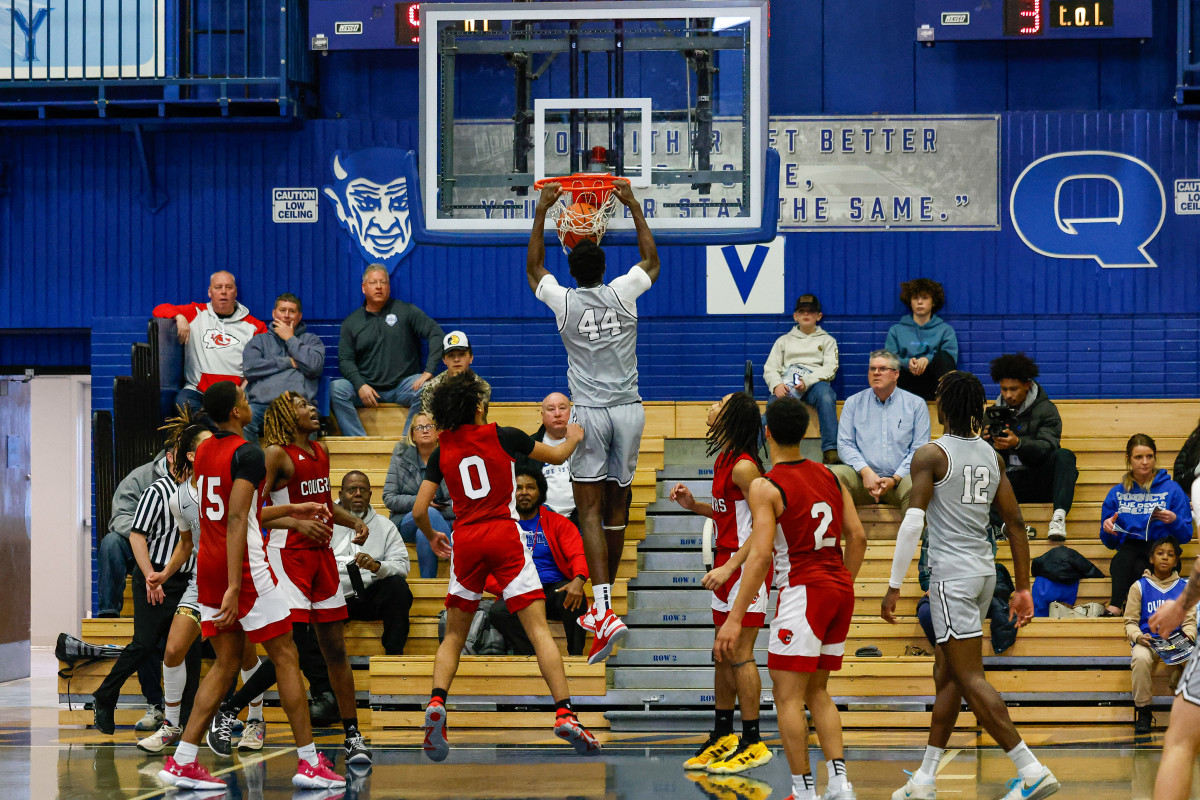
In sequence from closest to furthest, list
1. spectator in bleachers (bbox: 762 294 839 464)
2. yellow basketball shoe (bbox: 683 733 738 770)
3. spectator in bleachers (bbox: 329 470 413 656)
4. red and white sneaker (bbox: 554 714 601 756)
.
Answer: red and white sneaker (bbox: 554 714 601 756) → yellow basketball shoe (bbox: 683 733 738 770) → spectator in bleachers (bbox: 329 470 413 656) → spectator in bleachers (bbox: 762 294 839 464)

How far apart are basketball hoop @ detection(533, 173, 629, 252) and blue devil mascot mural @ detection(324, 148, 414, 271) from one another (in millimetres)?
5275

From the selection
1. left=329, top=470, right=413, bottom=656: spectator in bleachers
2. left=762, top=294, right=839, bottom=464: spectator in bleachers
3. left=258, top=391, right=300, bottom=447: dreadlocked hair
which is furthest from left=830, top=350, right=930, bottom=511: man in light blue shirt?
left=258, top=391, right=300, bottom=447: dreadlocked hair

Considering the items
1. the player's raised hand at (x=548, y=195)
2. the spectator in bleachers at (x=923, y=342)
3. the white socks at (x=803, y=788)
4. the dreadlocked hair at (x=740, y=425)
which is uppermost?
the player's raised hand at (x=548, y=195)

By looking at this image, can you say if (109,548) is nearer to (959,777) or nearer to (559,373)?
(559,373)

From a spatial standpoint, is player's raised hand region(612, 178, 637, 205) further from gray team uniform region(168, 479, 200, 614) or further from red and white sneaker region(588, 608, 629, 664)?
gray team uniform region(168, 479, 200, 614)

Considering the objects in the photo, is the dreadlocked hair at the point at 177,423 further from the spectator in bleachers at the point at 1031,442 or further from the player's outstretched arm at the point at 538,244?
the spectator in bleachers at the point at 1031,442

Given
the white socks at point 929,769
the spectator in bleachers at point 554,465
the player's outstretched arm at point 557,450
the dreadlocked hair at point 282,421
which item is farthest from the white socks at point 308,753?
the white socks at point 929,769

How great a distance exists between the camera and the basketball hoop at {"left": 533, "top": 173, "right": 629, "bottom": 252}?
26.9 feet

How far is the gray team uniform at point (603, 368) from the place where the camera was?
25.3 feet

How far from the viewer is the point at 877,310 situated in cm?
1301

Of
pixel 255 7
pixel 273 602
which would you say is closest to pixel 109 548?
pixel 273 602

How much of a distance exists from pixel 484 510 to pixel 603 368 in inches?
51.5

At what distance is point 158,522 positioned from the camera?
9148mm

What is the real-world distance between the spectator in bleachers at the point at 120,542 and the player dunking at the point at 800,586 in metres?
5.52
